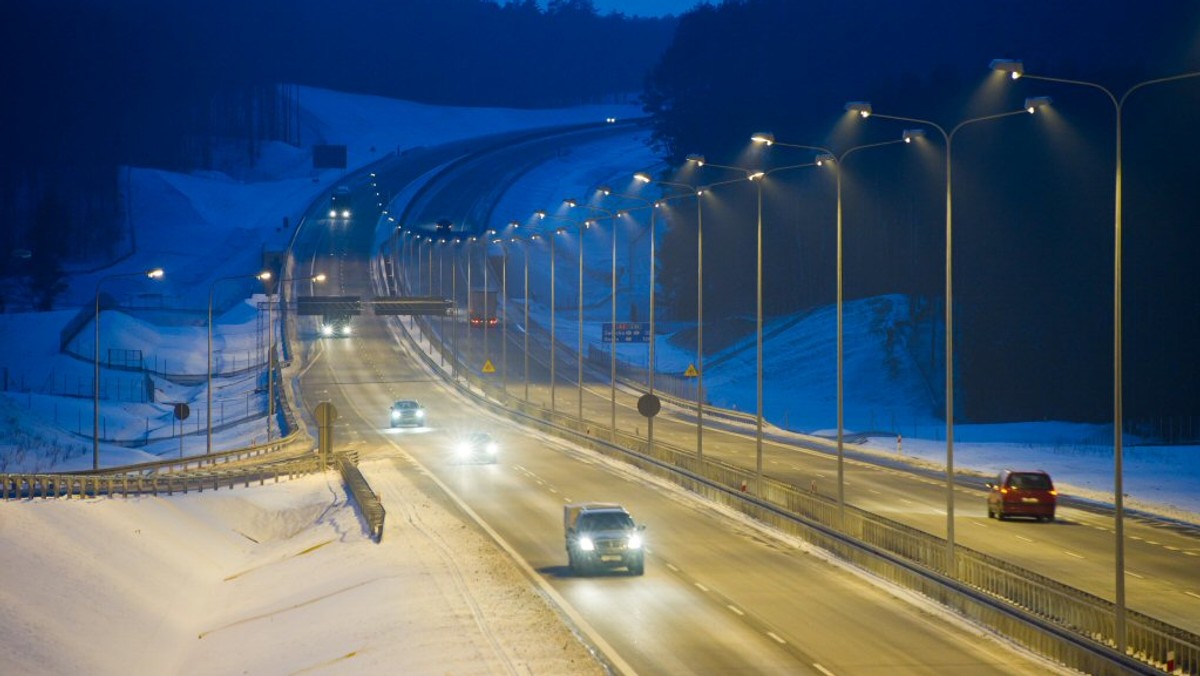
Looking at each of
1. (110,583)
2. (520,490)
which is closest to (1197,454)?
(520,490)

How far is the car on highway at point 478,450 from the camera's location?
7131 cm

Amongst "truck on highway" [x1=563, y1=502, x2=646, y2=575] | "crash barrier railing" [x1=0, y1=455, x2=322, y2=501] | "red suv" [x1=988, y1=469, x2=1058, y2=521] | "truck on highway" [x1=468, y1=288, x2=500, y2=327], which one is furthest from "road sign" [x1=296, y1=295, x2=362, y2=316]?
"truck on highway" [x1=563, y1=502, x2=646, y2=575]

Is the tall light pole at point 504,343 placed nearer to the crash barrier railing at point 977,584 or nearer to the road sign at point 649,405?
the road sign at point 649,405

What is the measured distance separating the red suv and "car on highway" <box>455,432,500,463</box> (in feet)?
93.6

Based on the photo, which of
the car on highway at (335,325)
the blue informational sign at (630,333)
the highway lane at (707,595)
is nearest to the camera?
the highway lane at (707,595)

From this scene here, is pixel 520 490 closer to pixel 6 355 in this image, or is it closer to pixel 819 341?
pixel 819 341

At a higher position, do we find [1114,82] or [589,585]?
[1114,82]

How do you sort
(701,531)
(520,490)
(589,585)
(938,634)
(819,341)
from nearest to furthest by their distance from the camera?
(938,634) < (589,585) < (701,531) < (520,490) < (819,341)

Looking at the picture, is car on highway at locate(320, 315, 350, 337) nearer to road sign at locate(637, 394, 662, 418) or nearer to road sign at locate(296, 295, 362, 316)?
road sign at locate(296, 295, 362, 316)

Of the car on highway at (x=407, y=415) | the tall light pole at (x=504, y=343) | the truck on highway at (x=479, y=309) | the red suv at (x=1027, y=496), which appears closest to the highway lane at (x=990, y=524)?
the red suv at (x=1027, y=496)

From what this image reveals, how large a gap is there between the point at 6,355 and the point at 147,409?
2570cm

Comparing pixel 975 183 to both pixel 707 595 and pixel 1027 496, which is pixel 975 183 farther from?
pixel 707 595

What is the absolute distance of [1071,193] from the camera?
354ft

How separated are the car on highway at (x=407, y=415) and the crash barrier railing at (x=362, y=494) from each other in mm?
18457
